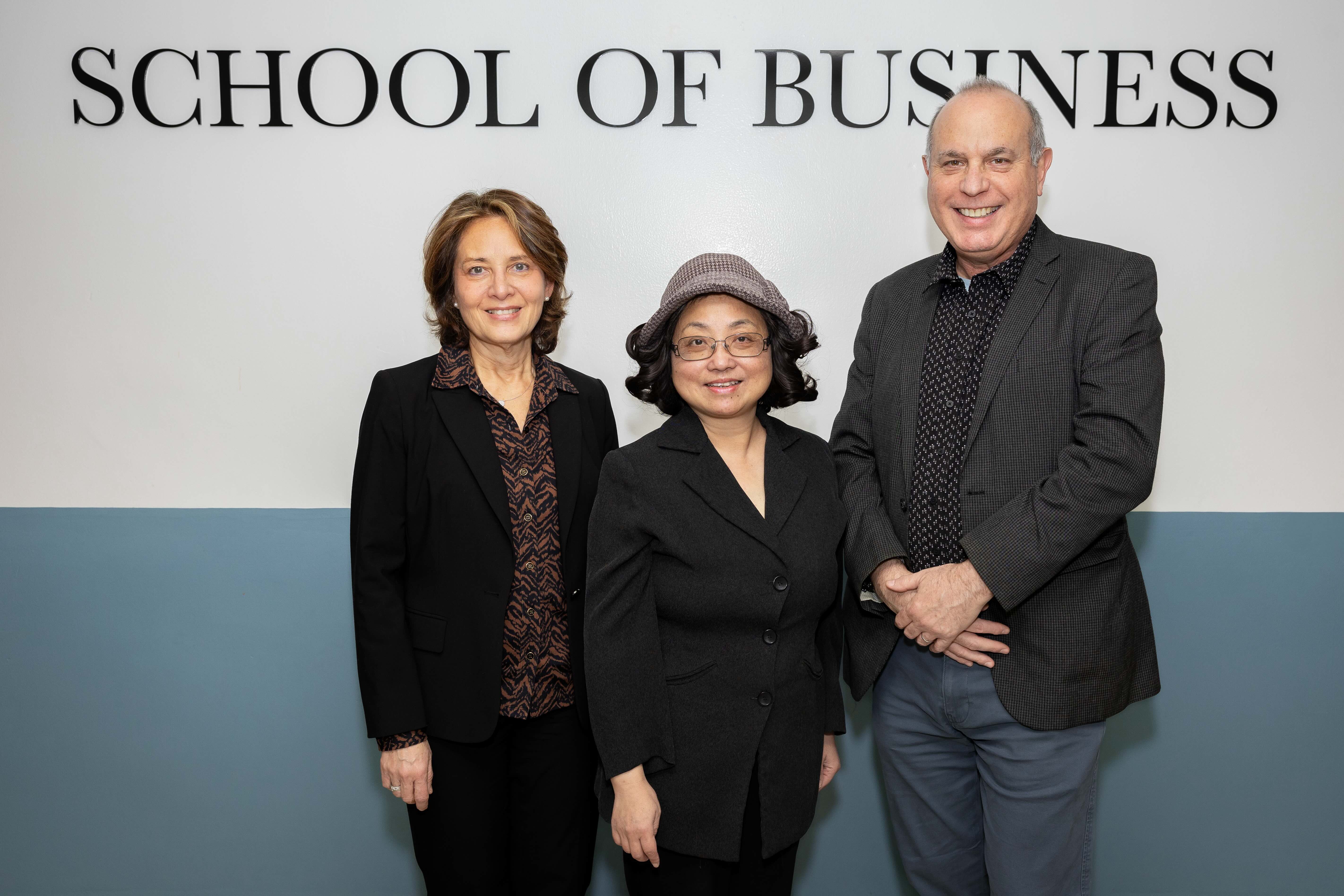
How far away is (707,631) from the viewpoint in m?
1.65

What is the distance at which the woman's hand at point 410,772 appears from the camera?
5.94 ft

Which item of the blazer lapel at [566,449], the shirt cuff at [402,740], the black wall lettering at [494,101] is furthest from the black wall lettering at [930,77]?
the shirt cuff at [402,740]

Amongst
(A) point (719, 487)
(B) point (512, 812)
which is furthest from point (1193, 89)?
(B) point (512, 812)

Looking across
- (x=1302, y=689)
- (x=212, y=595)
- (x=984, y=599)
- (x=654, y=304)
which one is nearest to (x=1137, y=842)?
(x=1302, y=689)

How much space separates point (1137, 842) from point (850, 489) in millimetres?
1730

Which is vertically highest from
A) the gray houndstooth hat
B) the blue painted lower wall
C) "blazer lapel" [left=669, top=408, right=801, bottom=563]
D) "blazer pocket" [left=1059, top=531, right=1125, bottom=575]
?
the gray houndstooth hat

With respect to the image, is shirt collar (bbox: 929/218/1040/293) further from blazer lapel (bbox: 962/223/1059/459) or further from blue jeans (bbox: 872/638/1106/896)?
blue jeans (bbox: 872/638/1106/896)

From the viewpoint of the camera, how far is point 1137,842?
107 inches

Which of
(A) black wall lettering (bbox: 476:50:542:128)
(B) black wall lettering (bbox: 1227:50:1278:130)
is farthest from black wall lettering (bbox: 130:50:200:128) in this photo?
(B) black wall lettering (bbox: 1227:50:1278:130)

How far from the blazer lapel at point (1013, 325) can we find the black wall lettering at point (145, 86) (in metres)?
2.24

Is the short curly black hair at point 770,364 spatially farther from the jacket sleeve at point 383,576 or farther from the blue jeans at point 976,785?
the blue jeans at point 976,785

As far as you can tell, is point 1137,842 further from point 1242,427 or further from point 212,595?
point 212,595

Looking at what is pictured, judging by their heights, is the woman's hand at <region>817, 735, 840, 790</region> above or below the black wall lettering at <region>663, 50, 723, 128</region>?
below

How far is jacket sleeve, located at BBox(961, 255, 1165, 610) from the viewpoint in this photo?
5.24ft
